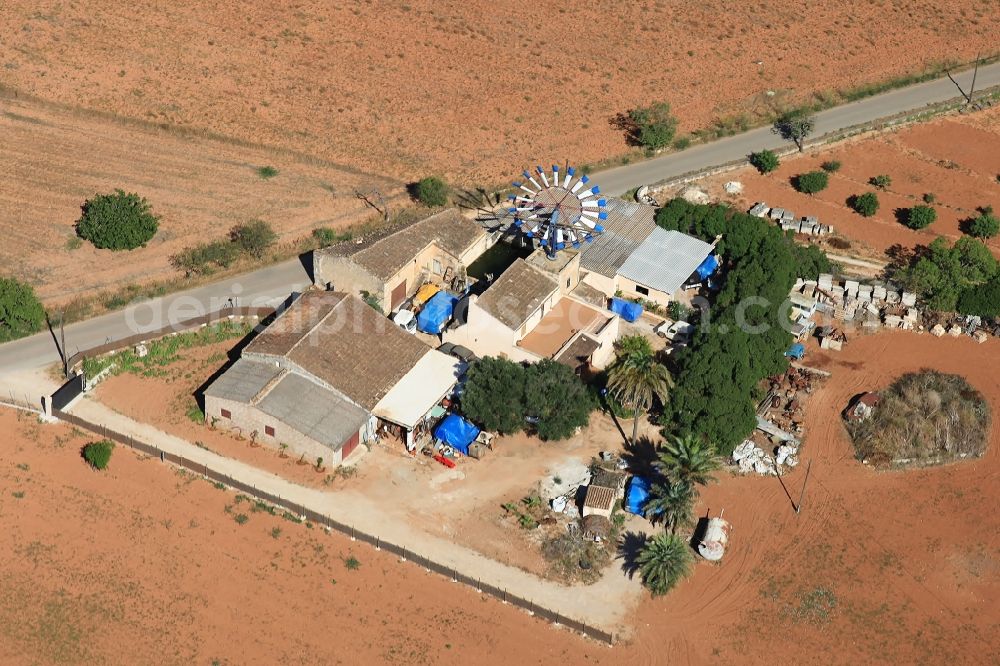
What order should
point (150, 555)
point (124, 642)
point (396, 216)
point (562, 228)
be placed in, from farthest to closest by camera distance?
point (396, 216) → point (562, 228) → point (150, 555) → point (124, 642)

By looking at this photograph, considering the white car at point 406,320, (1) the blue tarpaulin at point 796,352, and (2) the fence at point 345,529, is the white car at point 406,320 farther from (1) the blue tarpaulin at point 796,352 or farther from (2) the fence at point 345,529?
(1) the blue tarpaulin at point 796,352

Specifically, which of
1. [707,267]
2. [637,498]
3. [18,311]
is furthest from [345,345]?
[707,267]

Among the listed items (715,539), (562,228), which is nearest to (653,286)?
(562,228)

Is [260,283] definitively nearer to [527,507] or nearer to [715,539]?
[527,507]

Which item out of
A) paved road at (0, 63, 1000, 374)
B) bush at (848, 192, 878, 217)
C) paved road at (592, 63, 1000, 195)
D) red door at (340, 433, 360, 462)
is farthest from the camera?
paved road at (592, 63, 1000, 195)

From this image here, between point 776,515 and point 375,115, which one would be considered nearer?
point 776,515

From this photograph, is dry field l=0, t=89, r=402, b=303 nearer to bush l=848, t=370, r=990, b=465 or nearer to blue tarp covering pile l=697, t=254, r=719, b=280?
blue tarp covering pile l=697, t=254, r=719, b=280

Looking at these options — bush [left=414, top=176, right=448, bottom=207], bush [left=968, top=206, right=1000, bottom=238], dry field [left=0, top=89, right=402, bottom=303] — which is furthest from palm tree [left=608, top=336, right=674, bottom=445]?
bush [left=968, top=206, right=1000, bottom=238]
